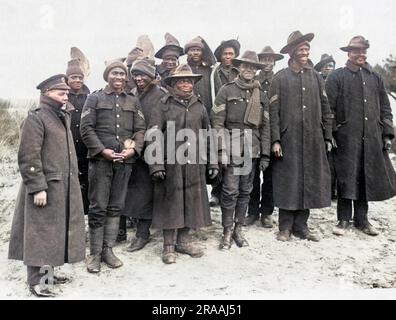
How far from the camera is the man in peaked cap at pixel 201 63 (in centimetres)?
663

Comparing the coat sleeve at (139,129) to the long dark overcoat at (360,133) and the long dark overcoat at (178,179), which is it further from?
the long dark overcoat at (360,133)

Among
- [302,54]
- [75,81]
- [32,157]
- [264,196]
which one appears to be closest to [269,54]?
[302,54]

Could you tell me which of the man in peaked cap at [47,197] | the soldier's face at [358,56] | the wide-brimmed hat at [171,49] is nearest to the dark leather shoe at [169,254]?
the man in peaked cap at [47,197]

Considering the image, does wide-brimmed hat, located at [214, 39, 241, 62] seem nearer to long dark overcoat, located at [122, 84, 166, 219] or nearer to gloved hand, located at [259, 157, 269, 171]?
long dark overcoat, located at [122, 84, 166, 219]

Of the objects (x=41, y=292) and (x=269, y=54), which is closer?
(x=41, y=292)

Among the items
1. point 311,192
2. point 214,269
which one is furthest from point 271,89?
point 214,269

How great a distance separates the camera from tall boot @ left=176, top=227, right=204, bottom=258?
5602mm

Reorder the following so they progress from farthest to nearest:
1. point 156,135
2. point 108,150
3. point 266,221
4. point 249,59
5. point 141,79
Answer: point 266,221
point 249,59
point 141,79
point 156,135
point 108,150

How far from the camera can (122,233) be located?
609 cm

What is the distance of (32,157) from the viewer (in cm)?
425

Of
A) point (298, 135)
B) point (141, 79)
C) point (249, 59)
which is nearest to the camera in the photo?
point (141, 79)

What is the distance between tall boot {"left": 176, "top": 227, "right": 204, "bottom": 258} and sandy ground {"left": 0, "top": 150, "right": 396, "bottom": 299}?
12 cm

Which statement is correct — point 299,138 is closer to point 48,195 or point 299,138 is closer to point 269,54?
point 269,54

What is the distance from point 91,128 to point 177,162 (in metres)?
1.08
